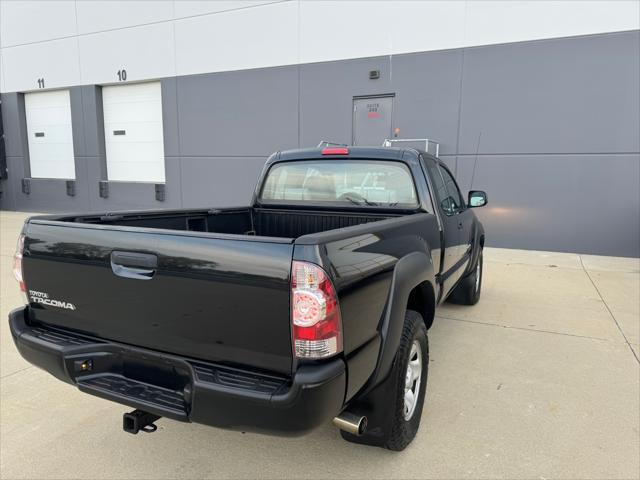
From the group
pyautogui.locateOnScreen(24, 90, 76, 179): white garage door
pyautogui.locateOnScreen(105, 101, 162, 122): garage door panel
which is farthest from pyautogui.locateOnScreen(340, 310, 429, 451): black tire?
pyautogui.locateOnScreen(24, 90, 76, 179): white garage door

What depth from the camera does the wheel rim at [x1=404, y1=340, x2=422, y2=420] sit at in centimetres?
254

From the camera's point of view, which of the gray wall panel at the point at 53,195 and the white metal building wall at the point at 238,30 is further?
the gray wall panel at the point at 53,195

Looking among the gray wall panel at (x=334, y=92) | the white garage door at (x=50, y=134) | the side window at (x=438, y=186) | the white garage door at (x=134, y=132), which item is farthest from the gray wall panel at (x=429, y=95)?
the white garage door at (x=50, y=134)

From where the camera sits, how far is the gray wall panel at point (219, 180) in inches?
444

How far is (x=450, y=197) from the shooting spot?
13.4ft

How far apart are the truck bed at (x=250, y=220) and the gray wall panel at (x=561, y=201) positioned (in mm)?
6292

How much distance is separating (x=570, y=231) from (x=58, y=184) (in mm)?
15184

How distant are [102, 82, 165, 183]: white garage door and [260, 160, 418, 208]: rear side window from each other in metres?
10.2

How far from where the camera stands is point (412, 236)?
263 cm

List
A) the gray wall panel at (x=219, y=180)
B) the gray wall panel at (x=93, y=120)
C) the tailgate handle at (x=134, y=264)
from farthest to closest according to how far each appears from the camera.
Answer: the gray wall panel at (x=93, y=120)
the gray wall panel at (x=219, y=180)
the tailgate handle at (x=134, y=264)

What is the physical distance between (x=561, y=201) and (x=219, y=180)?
26.6 feet

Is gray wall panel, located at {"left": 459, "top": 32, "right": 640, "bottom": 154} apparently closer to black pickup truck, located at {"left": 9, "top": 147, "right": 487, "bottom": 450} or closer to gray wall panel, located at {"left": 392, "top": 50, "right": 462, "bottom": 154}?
gray wall panel, located at {"left": 392, "top": 50, "right": 462, "bottom": 154}

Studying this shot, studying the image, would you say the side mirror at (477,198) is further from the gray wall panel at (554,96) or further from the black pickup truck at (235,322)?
the gray wall panel at (554,96)

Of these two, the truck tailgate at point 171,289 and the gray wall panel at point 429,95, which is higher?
the gray wall panel at point 429,95
